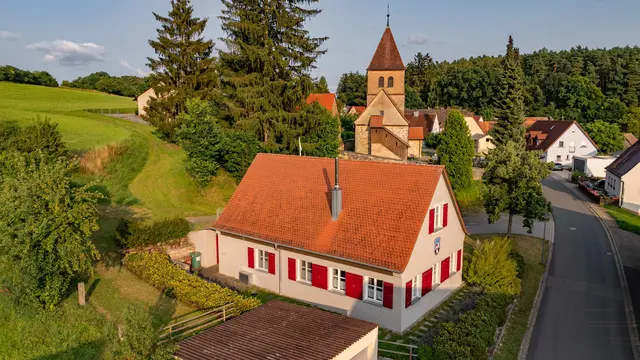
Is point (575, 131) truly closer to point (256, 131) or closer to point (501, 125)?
point (501, 125)

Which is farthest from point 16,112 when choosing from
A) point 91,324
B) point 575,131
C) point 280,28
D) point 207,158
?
point 575,131

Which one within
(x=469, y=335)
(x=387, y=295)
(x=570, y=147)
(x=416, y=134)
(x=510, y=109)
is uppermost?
(x=510, y=109)

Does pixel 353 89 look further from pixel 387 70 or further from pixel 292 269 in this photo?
pixel 292 269

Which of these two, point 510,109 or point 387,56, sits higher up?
point 387,56

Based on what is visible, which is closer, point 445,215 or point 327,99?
point 445,215

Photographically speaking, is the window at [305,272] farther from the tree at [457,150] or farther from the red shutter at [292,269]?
the tree at [457,150]

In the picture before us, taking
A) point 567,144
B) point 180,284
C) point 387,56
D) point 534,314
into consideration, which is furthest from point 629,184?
point 180,284

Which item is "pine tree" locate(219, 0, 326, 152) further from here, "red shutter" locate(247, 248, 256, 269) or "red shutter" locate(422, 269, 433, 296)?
"red shutter" locate(422, 269, 433, 296)

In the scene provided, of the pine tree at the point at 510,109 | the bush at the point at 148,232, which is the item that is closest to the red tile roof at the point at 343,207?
the bush at the point at 148,232
